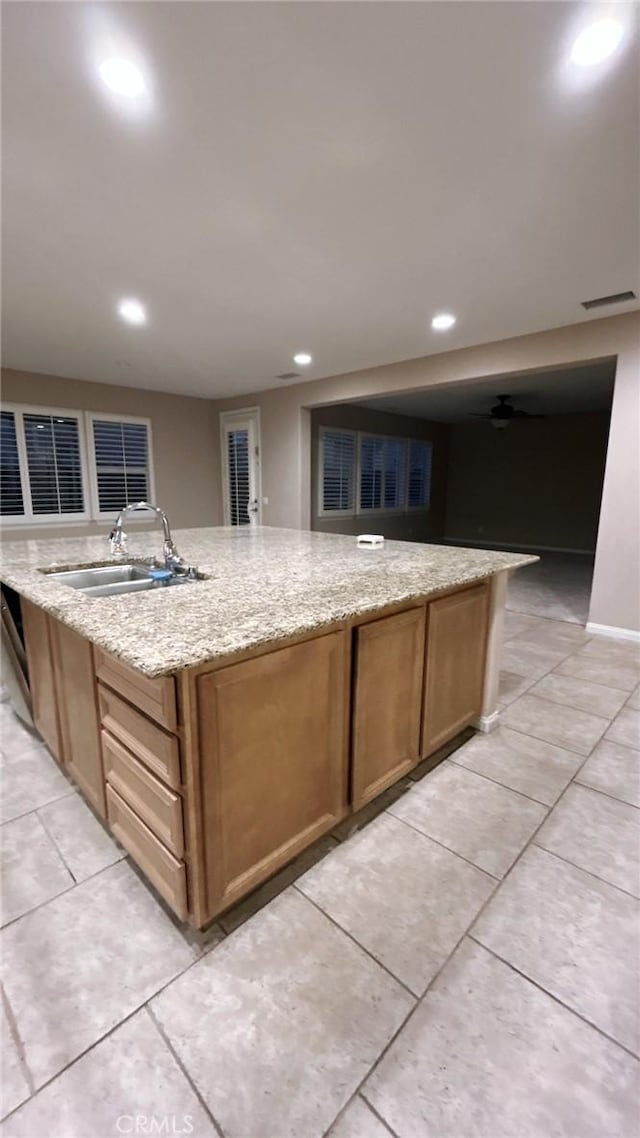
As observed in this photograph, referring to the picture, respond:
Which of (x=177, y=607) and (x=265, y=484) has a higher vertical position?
(x=265, y=484)

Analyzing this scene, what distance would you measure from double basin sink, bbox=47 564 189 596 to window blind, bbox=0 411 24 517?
13.0 feet

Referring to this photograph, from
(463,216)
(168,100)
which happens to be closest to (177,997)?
(168,100)

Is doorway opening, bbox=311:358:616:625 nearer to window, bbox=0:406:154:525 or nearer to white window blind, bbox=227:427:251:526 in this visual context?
white window blind, bbox=227:427:251:526

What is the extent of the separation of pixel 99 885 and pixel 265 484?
17.3 feet

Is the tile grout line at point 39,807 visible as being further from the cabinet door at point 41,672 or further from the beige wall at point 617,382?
the beige wall at point 617,382

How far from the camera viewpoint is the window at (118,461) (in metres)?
5.78

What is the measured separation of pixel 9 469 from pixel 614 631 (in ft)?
20.6

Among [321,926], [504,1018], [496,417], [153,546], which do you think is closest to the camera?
[504,1018]

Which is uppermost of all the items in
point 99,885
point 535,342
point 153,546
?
point 535,342

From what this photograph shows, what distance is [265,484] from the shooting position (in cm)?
629

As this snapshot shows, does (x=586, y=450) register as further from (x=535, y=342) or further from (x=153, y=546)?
(x=153, y=546)

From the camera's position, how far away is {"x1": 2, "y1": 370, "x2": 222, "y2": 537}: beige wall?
529cm

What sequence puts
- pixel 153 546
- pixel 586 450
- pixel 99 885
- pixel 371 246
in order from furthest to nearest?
pixel 586 450 < pixel 153 546 < pixel 371 246 < pixel 99 885

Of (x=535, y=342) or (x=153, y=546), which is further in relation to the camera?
(x=535, y=342)
